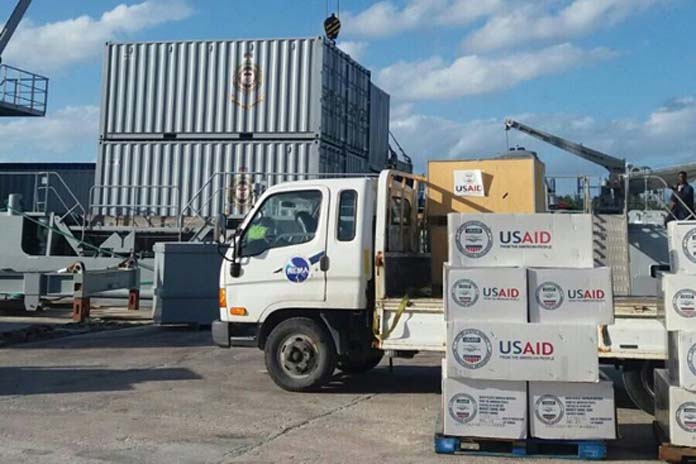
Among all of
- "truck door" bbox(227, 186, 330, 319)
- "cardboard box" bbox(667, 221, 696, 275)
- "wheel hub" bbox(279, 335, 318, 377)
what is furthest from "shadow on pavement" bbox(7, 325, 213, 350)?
"cardboard box" bbox(667, 221, 696, 275)

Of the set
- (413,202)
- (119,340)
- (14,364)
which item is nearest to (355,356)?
(413,202)

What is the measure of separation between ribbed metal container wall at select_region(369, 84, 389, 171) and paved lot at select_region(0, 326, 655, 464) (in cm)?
965

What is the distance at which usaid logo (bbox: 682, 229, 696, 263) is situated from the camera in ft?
19.0

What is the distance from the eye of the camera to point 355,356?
8609mm

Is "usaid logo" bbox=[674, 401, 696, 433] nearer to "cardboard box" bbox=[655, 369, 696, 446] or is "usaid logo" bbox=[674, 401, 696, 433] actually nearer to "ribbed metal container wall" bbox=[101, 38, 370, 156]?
"cardboard box" bbox=[655, 369, 696, 446]

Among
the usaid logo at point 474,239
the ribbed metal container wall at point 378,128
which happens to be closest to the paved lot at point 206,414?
the usaid logo at point 474,239

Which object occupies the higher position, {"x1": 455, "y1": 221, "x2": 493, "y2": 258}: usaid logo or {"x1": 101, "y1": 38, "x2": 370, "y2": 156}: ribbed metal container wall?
{"x1": 101, "y1": 38, "x2": 370, "y2": 156}: ribbed metal container wall

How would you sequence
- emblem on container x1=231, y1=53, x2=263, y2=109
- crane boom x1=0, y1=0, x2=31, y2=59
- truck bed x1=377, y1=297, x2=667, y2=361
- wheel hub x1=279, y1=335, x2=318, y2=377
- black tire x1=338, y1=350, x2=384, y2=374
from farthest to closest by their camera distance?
crane boom x1=0, y1=0, x2=31, y2=59 → emblem on container x1=231, y1=53, x2=263, y2=109 → black tire x1=338, y1=350, x2=384, y2=374 → wheel hub x1=279, y1=335, x2=318, y2=377 → truck bed x1=377, y1=297, x2=667, y2=361

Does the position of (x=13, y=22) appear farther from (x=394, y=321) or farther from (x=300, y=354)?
(x=394, y=321)

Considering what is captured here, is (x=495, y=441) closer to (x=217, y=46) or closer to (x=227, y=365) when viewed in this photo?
(x=227, y=365)

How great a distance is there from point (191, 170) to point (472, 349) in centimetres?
1247

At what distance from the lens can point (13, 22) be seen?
23.7 metres

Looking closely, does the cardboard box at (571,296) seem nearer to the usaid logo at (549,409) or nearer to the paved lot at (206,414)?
the usaid logo at (549,409)

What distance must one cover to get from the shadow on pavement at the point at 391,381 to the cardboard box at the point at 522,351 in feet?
9.20
